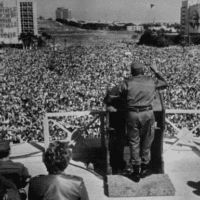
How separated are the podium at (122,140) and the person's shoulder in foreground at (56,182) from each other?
2.07 metres

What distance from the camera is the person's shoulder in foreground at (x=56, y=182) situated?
2.36 metres

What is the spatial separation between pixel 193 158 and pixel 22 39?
109m

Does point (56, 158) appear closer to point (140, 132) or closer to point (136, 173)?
point (140, 132)

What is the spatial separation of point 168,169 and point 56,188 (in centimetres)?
305

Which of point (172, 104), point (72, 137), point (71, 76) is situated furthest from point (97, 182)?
point (71, 76)

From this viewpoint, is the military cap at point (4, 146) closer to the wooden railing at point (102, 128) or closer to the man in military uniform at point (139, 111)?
the man in military uniform at point (139, 111)

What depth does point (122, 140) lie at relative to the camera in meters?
4.84

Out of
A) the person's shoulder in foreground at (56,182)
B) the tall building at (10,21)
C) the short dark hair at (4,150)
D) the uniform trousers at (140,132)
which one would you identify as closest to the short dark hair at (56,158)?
the person's shoulder in foreground at (56,182)

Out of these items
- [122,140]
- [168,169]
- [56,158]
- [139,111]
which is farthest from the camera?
[168,169]

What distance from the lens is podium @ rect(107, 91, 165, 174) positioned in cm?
448

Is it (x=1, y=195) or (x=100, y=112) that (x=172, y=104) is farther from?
(x=1, y=195)

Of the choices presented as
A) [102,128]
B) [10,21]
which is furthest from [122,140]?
[10,21]

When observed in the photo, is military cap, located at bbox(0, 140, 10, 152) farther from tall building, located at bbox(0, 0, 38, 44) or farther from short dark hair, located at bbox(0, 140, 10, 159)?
tall building, located at bbox(0, 0, 38, 44)

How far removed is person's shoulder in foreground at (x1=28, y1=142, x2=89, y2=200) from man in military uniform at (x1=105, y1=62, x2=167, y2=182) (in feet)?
5.87
